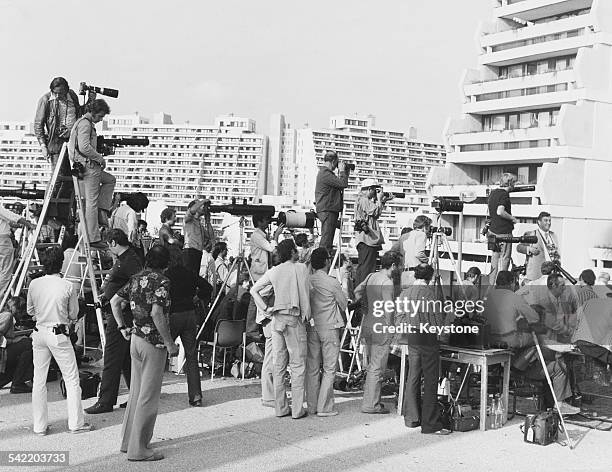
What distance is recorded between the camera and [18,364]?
9.39m

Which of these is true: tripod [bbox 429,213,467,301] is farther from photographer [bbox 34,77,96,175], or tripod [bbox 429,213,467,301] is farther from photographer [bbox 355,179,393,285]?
photographer [bbox 34,77,96,175]

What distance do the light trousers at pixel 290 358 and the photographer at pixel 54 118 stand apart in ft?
14.5

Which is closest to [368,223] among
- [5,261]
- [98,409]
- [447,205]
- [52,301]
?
[447,205]

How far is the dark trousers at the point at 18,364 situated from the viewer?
932 cm

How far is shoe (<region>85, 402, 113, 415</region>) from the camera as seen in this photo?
8.41m

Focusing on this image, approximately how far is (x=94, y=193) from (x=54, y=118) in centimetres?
150

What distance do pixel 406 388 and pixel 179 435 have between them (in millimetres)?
2514

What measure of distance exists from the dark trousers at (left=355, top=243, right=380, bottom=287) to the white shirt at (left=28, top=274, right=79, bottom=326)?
14.3ft

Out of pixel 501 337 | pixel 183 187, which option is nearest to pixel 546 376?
pixel 501 337

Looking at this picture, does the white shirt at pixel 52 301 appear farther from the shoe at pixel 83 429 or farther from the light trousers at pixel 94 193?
the light trousers at pixel 94 193

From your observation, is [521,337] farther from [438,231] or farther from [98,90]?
[98,90]

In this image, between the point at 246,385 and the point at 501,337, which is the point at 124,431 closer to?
the point at 246,385

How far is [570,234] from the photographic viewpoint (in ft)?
142

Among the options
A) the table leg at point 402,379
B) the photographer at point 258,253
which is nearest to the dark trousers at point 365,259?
the photographer at point 258,253
